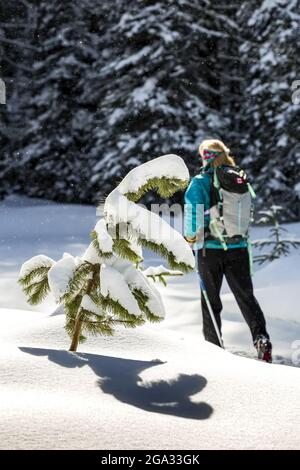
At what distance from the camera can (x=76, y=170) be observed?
2530 centimetres

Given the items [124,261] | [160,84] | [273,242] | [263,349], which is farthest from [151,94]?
[124,261]

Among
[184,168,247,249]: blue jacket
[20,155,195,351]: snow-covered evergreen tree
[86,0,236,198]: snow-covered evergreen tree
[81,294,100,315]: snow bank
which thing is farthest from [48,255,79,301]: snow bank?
[86,0,236,198]: snow-covered evergreen tree

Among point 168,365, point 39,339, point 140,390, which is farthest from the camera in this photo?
point 39,339

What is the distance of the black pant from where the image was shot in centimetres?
570

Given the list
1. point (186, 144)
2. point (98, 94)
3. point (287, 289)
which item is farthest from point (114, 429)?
point (98, 94)

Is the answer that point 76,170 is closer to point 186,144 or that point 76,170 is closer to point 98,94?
point 98,94

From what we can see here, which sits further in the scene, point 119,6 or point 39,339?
point 119,6

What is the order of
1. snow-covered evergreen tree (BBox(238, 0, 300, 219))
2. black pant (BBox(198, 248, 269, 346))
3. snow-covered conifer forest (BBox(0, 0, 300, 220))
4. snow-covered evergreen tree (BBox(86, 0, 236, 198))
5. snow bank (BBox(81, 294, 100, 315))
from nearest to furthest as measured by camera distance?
snow bank (BBox(81, 294, 100, 315)) → black pant (BBox(198, 248, 269, 346)) → snow-covered evergreen tree (BBox(238, 0, 300, 219)) → snow-covered conifer forest (BBox(0, 0, 300, 220)) → snow-covered evergreen tree (BBox(86, 0, 236, 198))

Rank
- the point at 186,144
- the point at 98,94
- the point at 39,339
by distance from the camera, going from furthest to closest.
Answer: the point at 98,94 < the point at 186,144 < the point at 39,339

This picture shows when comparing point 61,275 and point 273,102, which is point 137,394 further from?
point 273,102

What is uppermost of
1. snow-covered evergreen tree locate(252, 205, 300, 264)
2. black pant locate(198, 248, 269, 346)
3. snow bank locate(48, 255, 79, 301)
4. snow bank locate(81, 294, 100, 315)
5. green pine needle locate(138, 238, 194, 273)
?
green pine needle locate(138, 238, 194, 273)

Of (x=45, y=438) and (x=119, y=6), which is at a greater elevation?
(x=119, y=6)

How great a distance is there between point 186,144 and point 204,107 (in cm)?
146

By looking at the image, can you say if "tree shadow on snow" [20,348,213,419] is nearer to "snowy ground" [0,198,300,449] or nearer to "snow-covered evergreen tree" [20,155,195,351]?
"snowy ground" [0,198,300,449]
